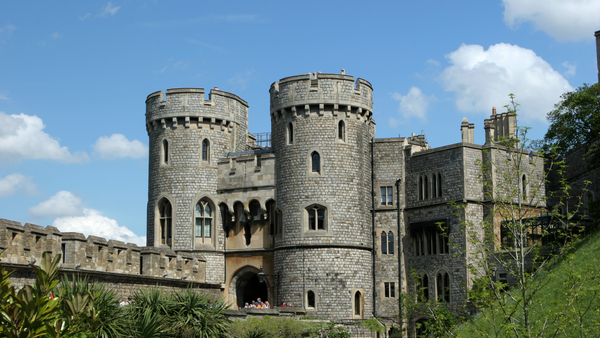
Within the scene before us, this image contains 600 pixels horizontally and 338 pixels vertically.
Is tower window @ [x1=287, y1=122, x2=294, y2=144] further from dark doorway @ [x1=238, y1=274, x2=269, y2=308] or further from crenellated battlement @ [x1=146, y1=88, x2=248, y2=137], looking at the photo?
dark doorway @ [x1=238, y1=274, x2=269, y2=308]

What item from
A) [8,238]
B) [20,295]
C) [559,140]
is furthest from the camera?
[559,140]

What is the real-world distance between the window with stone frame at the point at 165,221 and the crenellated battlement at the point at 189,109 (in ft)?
13.5

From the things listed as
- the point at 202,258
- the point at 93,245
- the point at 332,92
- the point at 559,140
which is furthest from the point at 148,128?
the point at 559,140

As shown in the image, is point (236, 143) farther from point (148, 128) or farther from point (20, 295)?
point (20, 295)

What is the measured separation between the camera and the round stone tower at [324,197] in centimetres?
3180

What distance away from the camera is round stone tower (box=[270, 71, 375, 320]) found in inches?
1252

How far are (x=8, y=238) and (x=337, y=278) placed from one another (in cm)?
1593

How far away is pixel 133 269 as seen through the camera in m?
→ 27.2

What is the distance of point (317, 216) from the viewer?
3228 cm

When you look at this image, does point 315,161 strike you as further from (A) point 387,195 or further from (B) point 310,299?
(B) point 310,299

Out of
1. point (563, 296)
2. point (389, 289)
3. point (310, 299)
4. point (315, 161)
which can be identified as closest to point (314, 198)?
point (315, 161)

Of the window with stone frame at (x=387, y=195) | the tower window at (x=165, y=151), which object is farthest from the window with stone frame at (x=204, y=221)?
the window with stone frame at (x=387, y=195)

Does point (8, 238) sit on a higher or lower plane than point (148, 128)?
lower

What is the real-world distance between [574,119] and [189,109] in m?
25.4
